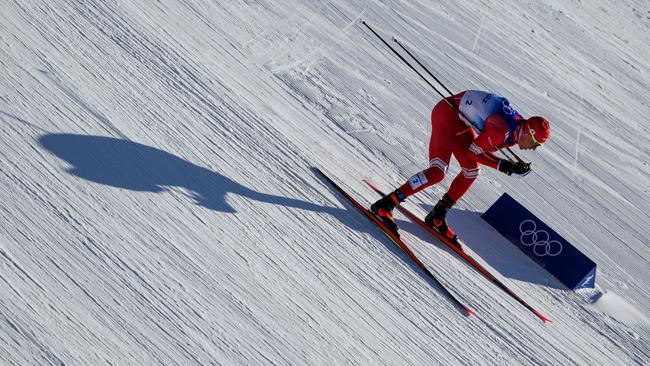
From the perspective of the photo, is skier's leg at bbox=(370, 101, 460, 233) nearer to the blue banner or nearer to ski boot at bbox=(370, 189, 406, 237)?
ski boot at bbox=(370, 189, 406, 237)

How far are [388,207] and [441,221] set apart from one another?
544 millimetres

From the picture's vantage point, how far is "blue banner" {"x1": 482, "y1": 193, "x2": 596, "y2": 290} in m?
7.08

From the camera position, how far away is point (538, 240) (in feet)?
23.9

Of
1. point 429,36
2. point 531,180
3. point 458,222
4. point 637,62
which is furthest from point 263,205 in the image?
point 637,62

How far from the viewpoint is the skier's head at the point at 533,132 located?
6219 mm

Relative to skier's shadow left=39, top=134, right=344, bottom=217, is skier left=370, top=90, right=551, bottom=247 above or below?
above

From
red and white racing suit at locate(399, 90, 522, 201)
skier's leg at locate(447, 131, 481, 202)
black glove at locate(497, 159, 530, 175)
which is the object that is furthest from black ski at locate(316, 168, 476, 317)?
black glove at locate(497, 159, 530, 175)

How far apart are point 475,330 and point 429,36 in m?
4.92

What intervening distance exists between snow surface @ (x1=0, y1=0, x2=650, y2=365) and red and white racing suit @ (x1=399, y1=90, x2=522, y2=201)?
601 mm

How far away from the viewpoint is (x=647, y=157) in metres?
9.56

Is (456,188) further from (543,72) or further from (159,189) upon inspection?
(543,72)

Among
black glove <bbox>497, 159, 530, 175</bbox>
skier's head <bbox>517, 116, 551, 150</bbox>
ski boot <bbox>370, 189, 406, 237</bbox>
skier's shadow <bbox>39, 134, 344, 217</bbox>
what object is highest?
skier's head <bbox>517, 116, 551, 150</bbox>

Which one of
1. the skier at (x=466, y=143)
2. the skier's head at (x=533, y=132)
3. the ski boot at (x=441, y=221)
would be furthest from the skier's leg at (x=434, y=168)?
the skier's head at (x=533, y=132)

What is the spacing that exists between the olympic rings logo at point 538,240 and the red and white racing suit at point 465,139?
3.05 feet
